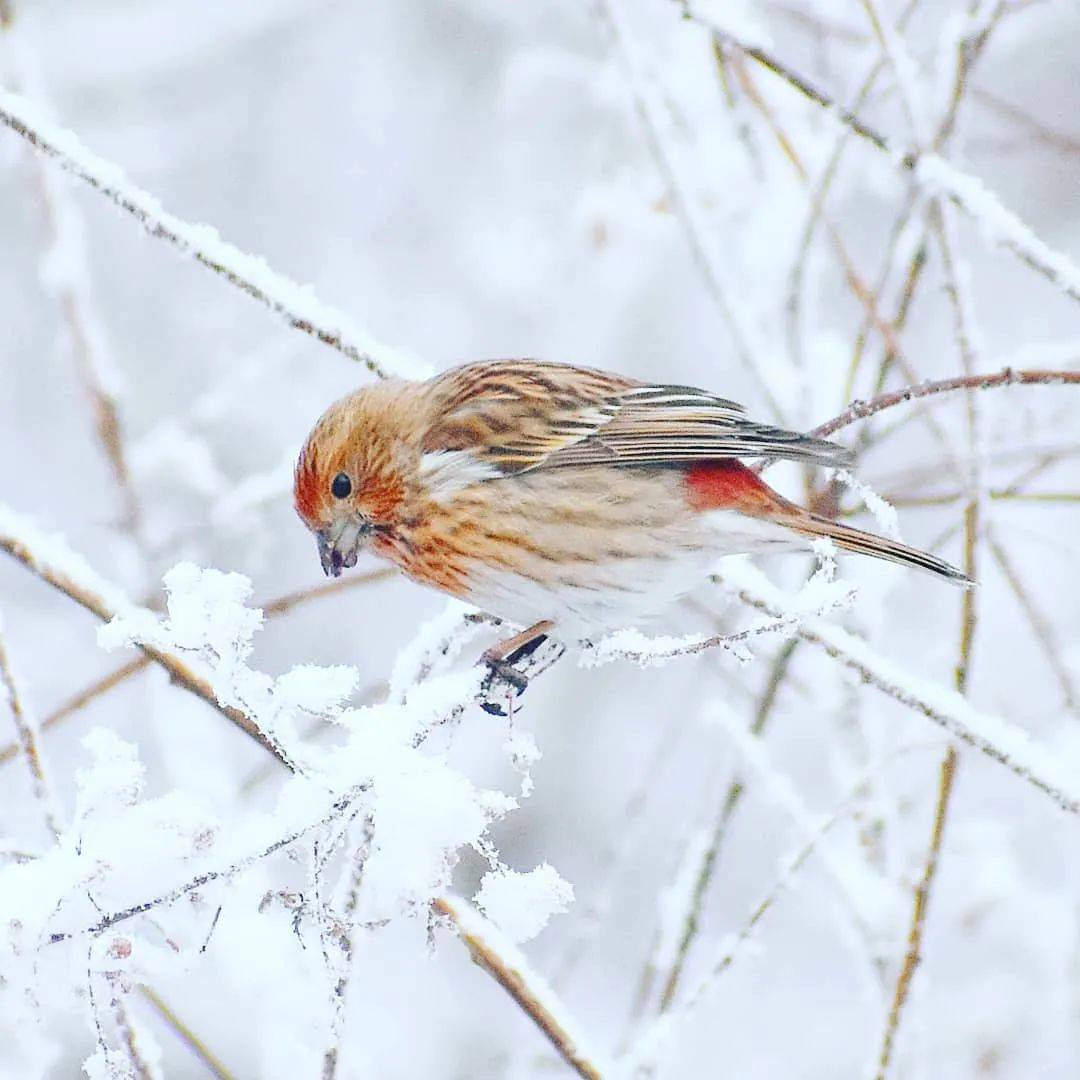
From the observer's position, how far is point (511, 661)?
3.68 meters

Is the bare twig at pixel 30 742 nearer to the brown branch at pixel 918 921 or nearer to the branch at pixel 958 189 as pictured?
the brown branch at pixel 918 921

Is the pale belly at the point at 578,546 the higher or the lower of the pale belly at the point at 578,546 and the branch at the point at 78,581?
the higher

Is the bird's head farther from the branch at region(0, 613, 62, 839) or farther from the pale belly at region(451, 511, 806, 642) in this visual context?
the branch at region(0, 613, 62, 839)

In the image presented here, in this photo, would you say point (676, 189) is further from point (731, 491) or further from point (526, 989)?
point (526, 989)

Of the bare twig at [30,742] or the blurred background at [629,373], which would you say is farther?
the blurred background at [629,373]

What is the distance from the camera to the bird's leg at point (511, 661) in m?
3.31

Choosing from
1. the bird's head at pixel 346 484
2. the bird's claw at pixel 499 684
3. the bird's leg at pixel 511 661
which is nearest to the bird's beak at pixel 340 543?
the bird's head at pixel 346 484

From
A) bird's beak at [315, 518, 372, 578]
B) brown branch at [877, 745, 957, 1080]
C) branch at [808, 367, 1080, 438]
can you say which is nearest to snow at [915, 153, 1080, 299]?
branch at [808, 367, 1080, 438]

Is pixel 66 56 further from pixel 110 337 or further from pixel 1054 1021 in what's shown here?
pixel 1054 1021

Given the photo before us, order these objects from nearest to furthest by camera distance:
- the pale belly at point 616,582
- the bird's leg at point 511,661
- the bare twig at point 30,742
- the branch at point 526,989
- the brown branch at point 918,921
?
the bare twig at point 30,742 → the branch at point 526,989 → the brown branch at point 918,921 → the bird's leg at point 511,661 → the pale belly at point 616,582

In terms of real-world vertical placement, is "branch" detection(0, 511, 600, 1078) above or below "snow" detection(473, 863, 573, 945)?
above

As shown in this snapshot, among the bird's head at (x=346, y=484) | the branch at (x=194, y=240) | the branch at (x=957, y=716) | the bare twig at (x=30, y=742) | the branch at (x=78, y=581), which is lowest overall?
the bare twig at (x=30, y=742)

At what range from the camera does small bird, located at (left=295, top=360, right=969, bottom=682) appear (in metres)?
3.91

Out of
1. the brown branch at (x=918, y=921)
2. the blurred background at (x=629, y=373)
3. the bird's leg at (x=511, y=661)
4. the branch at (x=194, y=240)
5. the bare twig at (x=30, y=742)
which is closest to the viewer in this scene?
the bare twig at (x=30, y=742)
